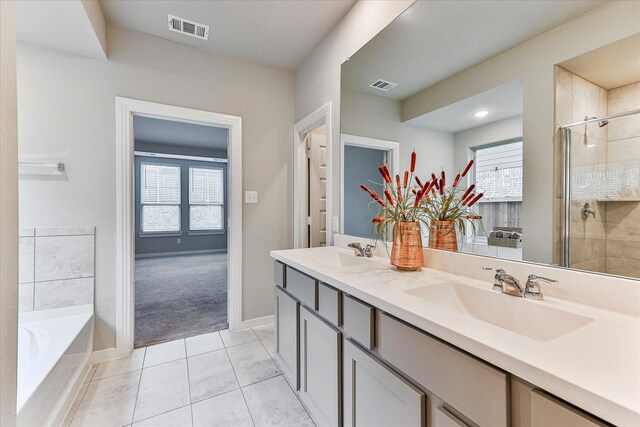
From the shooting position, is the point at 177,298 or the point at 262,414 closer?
the point at 262,414

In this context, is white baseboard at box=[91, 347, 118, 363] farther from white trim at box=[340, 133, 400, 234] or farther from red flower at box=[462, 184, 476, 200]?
red flower at box=[462, 184, 476, 200]

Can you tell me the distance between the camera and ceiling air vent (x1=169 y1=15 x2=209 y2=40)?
210 centimetres

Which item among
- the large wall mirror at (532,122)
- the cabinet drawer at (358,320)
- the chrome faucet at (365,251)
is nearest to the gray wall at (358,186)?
the chrome faucet at (365,251)

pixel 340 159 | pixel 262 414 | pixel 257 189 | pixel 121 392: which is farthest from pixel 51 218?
pixel 340 159

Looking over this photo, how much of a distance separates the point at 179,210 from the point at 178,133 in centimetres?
207

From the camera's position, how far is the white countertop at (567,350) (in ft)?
1.52

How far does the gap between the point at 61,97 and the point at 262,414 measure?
2.54 m

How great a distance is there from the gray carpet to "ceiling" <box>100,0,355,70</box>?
2.59 meters

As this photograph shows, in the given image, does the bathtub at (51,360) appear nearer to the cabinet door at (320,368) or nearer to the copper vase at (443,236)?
the cabinet door at (320,368)

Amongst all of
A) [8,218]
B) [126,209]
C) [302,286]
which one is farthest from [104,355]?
[8,218]

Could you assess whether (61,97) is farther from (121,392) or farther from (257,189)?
(121,392)

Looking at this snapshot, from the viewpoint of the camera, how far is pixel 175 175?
6.50 metres

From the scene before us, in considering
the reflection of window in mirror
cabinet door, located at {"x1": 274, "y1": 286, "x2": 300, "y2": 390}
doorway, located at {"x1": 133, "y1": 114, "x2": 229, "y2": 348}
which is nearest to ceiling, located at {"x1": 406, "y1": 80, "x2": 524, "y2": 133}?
the reflection of window in mirror

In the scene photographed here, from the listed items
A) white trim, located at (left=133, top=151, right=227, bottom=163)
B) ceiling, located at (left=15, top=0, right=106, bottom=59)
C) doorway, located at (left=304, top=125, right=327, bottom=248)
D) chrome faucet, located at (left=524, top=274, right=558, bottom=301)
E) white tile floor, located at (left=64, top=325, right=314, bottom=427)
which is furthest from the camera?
white trim, located at (left=133, top=151, right=227, bottom=163)
